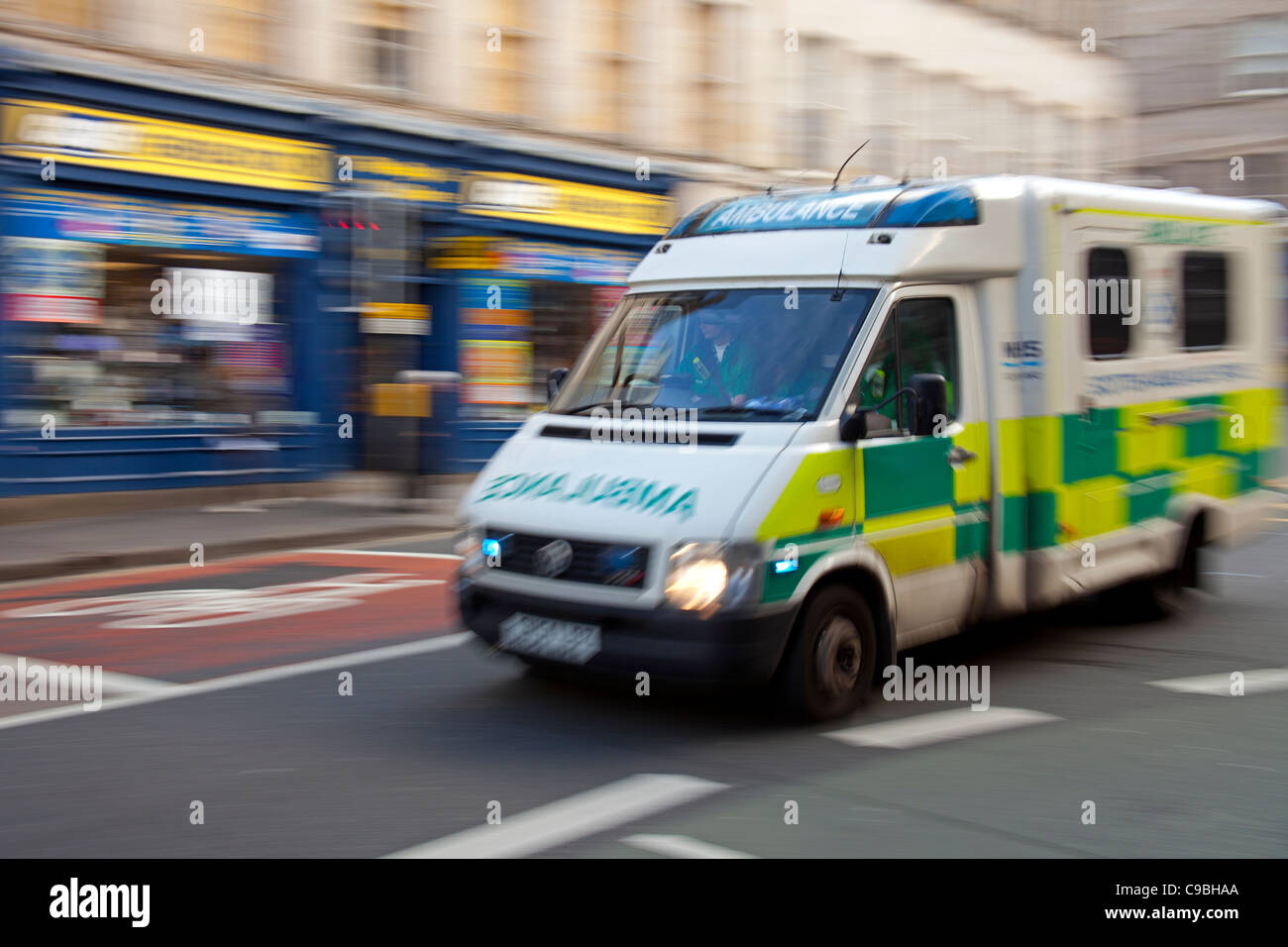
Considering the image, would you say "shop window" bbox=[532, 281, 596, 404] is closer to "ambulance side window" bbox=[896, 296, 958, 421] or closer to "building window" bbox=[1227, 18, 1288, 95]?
"ambulance side window" bbox=[896, 296, 958, 421]

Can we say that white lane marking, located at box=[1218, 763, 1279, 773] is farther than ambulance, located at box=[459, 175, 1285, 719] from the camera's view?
No

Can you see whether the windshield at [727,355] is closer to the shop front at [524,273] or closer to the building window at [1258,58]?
the shop front at [524,273]

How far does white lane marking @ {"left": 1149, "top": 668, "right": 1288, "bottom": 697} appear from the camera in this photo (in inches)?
293

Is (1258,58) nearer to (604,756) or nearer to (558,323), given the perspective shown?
(558,323)

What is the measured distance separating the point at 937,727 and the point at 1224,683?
79.4 inches

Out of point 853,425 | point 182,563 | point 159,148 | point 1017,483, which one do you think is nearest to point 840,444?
point 853,425

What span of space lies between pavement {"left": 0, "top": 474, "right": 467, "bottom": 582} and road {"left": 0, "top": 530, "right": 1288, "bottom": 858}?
2.97m

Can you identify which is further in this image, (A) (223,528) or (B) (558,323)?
(B) (558,323)

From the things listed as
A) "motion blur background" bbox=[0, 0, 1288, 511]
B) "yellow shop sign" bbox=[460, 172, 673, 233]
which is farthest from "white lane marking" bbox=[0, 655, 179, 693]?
"yellow shop sign" bbox=[460, 172, 673, 233]

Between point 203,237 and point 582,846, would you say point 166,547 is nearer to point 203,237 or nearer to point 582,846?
point 203,237

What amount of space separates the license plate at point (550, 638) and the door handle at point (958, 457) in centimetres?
200

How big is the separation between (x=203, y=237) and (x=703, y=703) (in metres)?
11.2

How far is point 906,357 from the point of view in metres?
6.92

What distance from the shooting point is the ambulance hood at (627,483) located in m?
6.08
